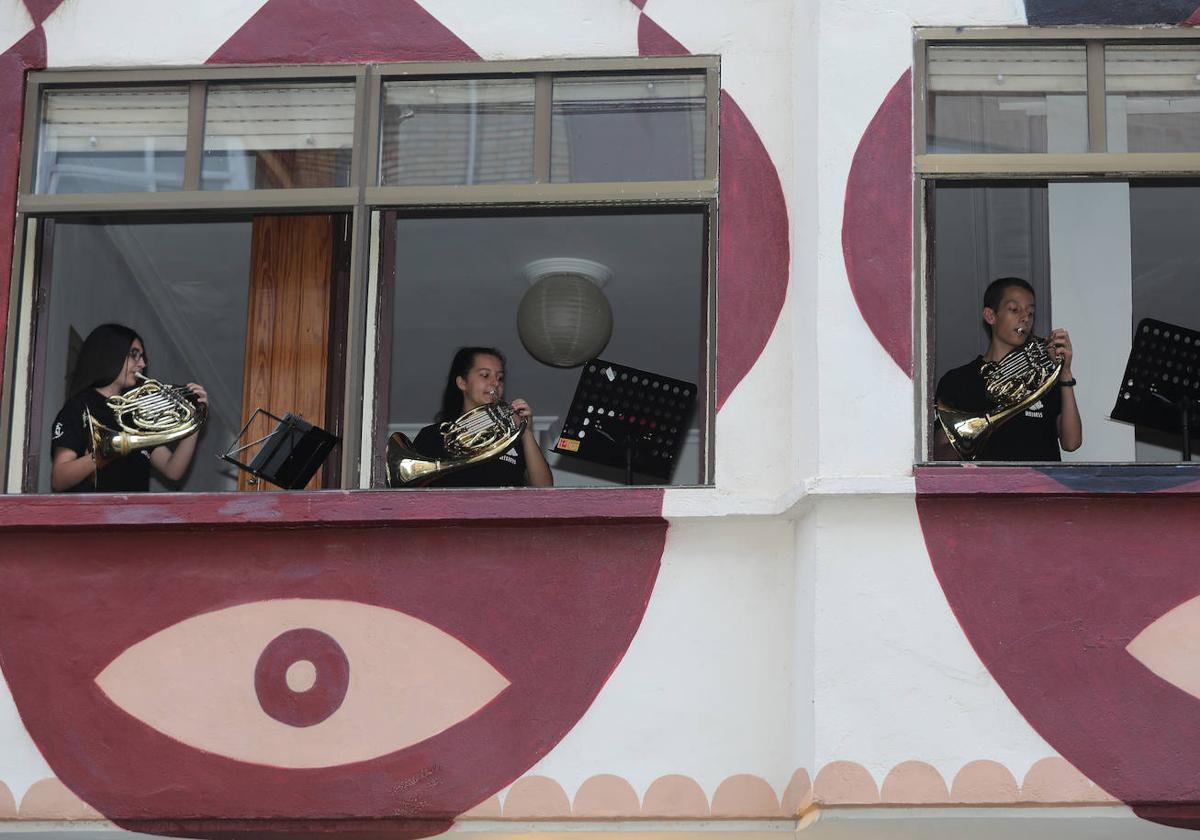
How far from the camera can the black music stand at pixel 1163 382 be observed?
7562 mm

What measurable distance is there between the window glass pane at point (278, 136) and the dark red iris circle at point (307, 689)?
1.77 meters

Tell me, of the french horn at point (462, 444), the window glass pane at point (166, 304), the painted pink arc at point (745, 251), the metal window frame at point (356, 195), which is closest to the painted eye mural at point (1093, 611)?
the painted pink arc at point (745, 251)

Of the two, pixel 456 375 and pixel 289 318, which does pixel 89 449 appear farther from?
pixel 456 375

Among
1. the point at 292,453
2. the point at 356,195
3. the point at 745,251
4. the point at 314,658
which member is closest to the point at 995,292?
the point at 745,251

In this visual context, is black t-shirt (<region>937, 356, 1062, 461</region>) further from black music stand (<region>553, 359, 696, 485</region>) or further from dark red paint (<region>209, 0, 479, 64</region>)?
dark red paint (<region>209, 0, 479, 64</region>)

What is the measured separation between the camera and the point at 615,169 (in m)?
7.44

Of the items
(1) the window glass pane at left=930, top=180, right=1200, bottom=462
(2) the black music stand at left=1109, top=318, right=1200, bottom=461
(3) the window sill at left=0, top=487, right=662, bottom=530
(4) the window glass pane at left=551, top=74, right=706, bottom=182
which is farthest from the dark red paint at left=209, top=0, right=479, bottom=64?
(2) the black music stand at left=1109, top=318, right=1200, bottom=461

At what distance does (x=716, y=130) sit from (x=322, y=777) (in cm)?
277

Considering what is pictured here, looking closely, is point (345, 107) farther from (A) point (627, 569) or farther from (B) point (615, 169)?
(A) point (627, 569)

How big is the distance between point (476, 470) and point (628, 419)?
0.62 m

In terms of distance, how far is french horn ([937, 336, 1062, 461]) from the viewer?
709 centimetres

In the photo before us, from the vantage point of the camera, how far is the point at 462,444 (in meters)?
7.62

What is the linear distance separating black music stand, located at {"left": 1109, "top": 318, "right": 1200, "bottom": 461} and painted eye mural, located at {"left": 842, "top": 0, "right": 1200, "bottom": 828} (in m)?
1.05

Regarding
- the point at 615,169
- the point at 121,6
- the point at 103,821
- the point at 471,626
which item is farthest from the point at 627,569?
the point at 121,6
